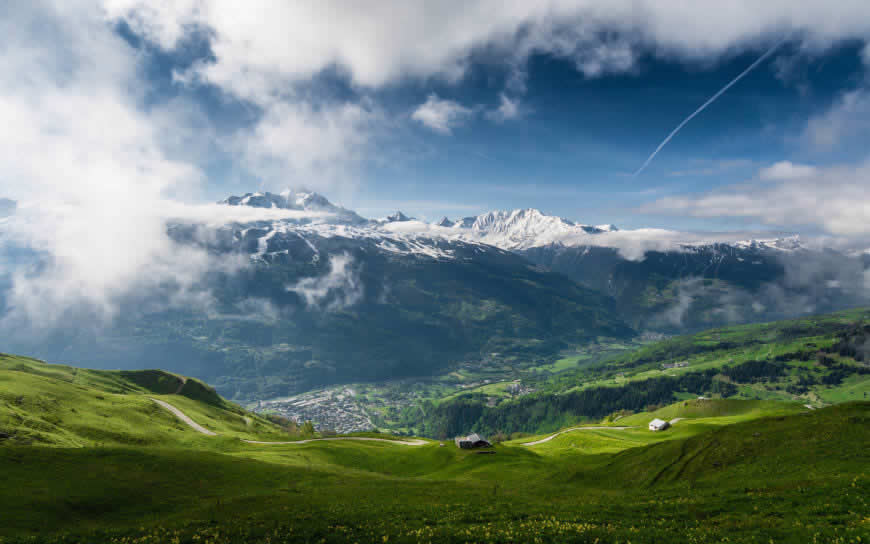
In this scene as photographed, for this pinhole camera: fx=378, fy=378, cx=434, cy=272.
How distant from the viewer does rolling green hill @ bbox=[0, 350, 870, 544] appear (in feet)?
79.5

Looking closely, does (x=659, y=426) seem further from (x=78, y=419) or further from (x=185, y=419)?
(x=78, y=419)

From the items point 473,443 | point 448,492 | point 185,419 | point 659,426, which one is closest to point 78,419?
point 185,419

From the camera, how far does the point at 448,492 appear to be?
46.3 m

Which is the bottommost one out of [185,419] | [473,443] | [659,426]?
[659,426]

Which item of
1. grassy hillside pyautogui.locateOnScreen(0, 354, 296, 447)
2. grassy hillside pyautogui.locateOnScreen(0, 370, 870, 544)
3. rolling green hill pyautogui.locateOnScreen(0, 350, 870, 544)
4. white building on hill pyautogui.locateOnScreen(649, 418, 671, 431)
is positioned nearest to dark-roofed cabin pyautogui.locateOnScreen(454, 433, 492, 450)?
rolling green hill pyautogui.locateOnScreen(0, 350, 870, 544)

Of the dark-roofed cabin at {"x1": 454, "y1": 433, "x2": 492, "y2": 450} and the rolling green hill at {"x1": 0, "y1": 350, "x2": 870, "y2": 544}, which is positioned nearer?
the rolling green hill at {"x1": 0, "y1": 350, "x2": 870, "y2": 544}

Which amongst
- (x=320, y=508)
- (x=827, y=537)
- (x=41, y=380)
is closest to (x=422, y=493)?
(x=320, y=508)

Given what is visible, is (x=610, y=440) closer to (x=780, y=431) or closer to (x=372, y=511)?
(x=780, y=431)

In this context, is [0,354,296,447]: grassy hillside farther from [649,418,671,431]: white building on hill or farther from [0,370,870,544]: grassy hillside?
[649,418,671,431]: white building on hill

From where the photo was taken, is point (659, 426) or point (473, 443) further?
point (659, 426)

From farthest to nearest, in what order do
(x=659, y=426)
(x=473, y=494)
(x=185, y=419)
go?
(x=659, y=426)
(x=185, y=419)
(x=473, y=494)

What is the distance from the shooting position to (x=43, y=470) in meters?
45.3

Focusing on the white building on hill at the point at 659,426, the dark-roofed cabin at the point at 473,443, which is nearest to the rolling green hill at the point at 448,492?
the dark-roofed cabin at the point at 473,443

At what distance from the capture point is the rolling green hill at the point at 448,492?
79.5 feet
